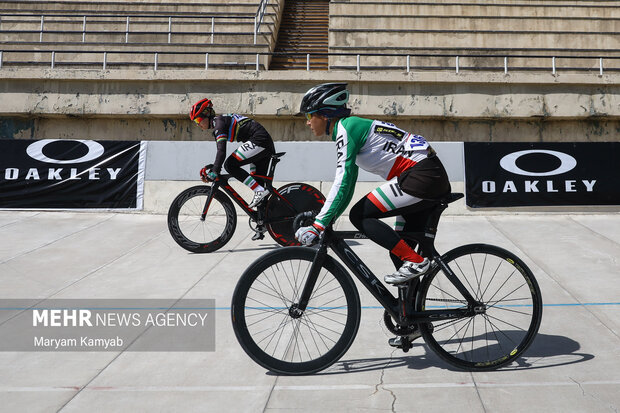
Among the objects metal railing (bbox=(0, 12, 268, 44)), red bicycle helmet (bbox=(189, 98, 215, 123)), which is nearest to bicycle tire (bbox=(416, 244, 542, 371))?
red bicycle helmet (bbox=(189, 98, 215, 123))

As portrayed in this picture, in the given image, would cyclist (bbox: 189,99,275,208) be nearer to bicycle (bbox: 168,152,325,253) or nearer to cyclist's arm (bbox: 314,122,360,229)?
bicycle (bbox: 168,152,325,253)

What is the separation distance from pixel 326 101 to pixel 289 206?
3833 millimetres

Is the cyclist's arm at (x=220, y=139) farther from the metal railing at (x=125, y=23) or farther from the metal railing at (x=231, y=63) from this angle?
the metal railing at (x=125, y=23)

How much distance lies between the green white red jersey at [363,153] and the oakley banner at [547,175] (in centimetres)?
698

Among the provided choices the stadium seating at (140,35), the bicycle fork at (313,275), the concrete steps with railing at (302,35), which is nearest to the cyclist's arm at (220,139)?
the bicycle fork at (313,275)

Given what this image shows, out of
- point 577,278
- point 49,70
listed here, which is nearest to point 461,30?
point 49,70

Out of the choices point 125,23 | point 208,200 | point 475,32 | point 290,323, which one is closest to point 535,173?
point 208,200

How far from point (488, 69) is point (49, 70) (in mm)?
12264

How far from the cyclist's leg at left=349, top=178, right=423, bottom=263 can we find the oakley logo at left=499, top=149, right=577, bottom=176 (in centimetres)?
727

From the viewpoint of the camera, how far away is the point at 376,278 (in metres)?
3.75

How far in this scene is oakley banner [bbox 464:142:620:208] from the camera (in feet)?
34.0

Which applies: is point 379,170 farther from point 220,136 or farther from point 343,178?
point 220,136

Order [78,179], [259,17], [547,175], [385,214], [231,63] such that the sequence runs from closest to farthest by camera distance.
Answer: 1. [385,214]
2. [547,175]
3. [78,179]
4. [231,63]
5. [259,17]

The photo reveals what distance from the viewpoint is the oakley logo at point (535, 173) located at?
10383 mm
